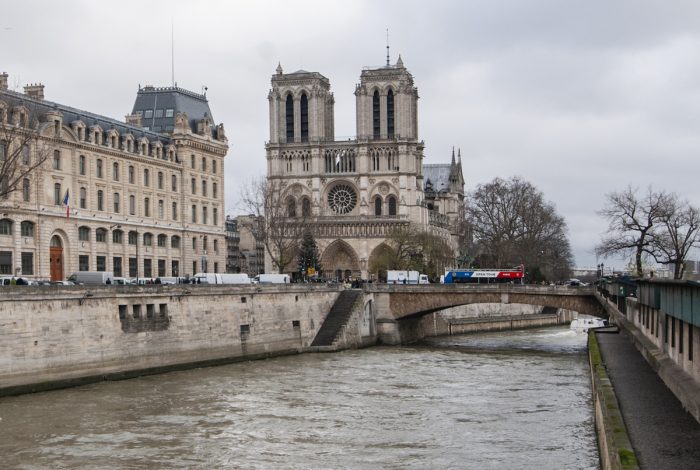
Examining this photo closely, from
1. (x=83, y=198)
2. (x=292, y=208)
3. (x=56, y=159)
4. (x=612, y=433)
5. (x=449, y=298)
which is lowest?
(x=612, y=433)

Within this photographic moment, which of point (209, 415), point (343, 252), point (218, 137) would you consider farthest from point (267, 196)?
point (209, 415)

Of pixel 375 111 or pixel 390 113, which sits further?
pixel 375 111

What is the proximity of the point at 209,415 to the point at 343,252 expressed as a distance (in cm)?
8714

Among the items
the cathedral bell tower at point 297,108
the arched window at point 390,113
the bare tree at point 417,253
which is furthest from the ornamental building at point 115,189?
the arched window at point 390,113

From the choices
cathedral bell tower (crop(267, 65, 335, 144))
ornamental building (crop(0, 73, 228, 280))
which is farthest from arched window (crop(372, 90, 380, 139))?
ornamental building (crop(0, 73, 228, 280))

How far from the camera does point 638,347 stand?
144ft

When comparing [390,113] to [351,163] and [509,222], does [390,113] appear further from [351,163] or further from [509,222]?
[509,222]

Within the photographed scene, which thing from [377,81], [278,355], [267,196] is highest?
[377,81]

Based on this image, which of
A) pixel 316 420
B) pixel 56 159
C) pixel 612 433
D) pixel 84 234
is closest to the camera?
pixel 612 433

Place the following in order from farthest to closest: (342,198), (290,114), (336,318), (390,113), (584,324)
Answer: (290,114) → (342,198) → (390,113) → (584,324) → (336,318)

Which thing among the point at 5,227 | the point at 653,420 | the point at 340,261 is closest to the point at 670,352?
the point at 653,420

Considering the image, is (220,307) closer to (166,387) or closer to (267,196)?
(166,387)

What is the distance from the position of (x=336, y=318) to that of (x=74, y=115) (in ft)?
74.7

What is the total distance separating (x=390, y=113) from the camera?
125125mm
